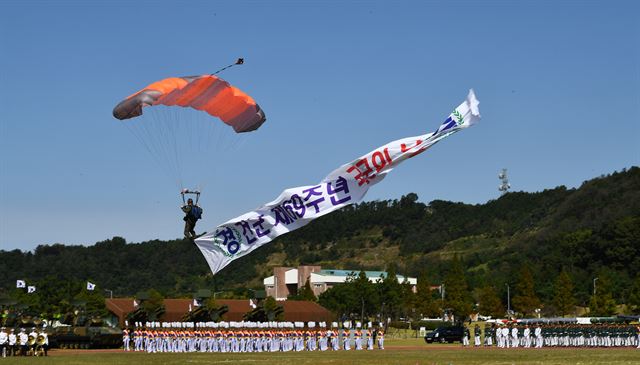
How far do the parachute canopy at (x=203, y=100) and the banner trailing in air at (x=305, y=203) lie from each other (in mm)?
6206

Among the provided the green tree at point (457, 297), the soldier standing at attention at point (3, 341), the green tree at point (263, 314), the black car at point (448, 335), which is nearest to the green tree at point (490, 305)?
the green tree at point (457, 297)

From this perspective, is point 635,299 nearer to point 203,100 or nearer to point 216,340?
point 216,340

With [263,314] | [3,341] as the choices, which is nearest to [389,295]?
[263,314]

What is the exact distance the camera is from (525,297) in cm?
10694

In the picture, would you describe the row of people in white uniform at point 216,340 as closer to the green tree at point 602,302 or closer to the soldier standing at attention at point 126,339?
the soldier standing at attention at point 126,339

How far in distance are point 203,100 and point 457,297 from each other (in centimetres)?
7742

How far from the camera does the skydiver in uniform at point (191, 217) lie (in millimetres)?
29047

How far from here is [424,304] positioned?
111 meters

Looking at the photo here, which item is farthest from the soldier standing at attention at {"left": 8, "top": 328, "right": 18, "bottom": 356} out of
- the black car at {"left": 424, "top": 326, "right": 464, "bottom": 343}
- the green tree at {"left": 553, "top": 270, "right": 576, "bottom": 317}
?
the green tree at {"left": 553, "top": 270, "right": 576, "bottom": 317}

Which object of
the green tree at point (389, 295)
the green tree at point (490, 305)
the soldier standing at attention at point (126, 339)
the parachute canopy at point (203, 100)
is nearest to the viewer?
the parachute canopy at point (203, 100)

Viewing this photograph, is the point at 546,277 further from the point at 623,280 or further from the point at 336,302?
the point at 336,302

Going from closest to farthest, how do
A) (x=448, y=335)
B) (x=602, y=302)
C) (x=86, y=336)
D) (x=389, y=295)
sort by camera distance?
(x=86, y=336) < (x=448, y=335) < (x=602, y=302) < (x=389, y=295)

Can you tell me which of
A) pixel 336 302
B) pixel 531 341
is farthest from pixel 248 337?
pixel 336 302

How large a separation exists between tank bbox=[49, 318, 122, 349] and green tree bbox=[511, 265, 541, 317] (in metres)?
61.2
